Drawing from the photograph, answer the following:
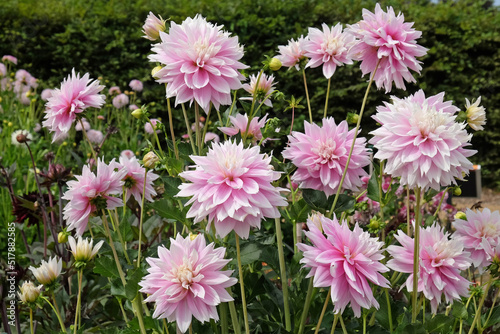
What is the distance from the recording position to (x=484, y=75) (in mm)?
5914

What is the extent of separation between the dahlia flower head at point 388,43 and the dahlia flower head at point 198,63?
0.93 ft

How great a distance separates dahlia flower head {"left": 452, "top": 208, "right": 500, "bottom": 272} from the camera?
3.91 ft

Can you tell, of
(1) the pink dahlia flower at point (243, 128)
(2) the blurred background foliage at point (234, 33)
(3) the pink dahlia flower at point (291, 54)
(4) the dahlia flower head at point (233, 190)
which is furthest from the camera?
(2) the blurred background foliage at point (234, 33)

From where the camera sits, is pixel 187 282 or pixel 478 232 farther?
pixel 478 232

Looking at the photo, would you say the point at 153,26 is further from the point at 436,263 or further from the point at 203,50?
the point at 436,263

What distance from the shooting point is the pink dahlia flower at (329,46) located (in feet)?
4.31

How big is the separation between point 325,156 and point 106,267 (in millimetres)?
546

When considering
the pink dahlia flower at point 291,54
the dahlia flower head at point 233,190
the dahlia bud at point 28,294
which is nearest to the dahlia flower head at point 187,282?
the dahlia flower head at point 233,190

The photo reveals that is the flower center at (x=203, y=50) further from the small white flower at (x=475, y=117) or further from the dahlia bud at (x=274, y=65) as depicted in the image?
the small white flower at (x=475, y=117)

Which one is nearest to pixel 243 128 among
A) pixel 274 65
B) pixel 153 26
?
pixel 274 65

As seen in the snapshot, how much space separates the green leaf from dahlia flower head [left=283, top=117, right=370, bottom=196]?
0.46 metres

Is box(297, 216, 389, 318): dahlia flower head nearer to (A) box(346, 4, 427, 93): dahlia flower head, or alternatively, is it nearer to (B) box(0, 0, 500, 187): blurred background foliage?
(A) box(346, 4, 427, 93): dahlia flower head

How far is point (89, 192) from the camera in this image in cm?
111

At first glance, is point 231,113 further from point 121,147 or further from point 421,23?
point 421,23
